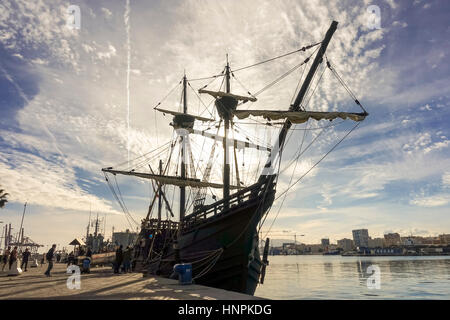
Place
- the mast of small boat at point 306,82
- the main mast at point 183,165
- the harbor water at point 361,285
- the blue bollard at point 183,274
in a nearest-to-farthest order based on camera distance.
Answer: the blue bollard at point 183,274, the mast of small boat at point 306,82, the harbor water at point 361,285, the main mast at point 183,165

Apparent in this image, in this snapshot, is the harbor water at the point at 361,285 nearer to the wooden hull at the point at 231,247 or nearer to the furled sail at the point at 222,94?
the wooden hull at the point at 231,247

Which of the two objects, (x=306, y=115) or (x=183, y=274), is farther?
(x=306, y=115)

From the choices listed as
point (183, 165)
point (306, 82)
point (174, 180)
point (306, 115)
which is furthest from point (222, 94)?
point (183, 165)

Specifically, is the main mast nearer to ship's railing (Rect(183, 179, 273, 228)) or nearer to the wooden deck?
ship's railing (Rect(183, 179, 273, 228))

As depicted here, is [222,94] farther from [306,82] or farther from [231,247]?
[231,247]

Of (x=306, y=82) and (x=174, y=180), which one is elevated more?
(x=306, y=82)

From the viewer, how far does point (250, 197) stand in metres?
14.3

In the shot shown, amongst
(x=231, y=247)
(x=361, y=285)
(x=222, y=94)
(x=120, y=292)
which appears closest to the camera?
(x=120, y=292)

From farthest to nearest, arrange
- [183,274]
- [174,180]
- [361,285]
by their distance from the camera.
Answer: [361,285], [174,180], [183,274]

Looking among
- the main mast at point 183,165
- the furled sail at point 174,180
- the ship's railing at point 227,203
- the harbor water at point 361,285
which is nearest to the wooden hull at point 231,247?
the ship's railing at point 227,203

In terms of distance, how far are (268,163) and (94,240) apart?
91.4m
